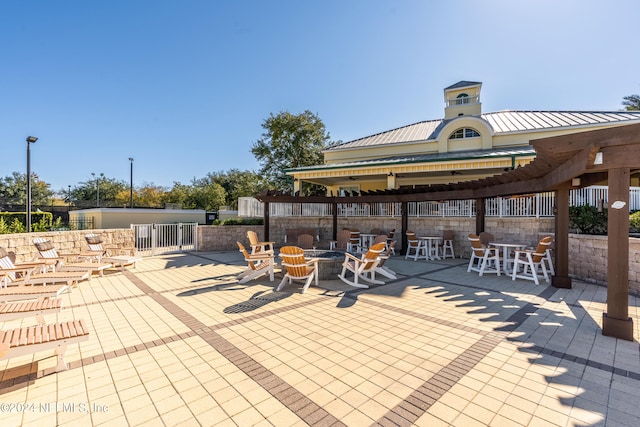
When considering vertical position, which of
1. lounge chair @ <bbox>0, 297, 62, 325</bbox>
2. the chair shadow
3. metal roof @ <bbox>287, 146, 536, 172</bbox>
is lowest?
the chair shadow

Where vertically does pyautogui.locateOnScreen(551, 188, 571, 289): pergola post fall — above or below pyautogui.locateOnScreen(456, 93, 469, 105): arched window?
Answer: below

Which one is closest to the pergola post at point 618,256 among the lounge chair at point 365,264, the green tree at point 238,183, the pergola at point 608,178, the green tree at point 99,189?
the pergola at point 608,178

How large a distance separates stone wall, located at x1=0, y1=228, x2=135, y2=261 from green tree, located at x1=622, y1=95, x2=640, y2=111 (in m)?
40.9

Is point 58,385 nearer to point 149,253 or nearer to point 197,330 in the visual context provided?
point 197,330

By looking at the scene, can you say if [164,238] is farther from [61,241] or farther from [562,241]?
[562,241]

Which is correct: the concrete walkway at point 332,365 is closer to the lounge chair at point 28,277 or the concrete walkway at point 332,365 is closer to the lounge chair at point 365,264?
the lounge chair at point 28,277

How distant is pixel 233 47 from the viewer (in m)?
12.8

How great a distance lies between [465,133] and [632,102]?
69.8 ft

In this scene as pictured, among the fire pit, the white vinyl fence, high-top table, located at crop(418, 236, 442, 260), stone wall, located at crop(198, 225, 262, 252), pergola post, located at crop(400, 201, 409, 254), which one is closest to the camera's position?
the fire pit

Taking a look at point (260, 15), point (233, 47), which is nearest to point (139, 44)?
point (233, 47)

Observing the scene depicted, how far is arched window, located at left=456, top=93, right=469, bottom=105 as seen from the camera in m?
20.8

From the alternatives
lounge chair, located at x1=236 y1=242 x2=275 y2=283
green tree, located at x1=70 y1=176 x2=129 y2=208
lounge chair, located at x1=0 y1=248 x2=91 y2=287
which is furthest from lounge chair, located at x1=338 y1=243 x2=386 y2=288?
green tree, located at x1=70 y1=176 x2=129 y2=208

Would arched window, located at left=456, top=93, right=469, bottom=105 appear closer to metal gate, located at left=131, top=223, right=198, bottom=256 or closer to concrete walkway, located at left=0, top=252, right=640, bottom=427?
concrete walkway, located at left=0, top=252, right=640, bottom=427

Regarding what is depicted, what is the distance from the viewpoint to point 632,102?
2605 cm
